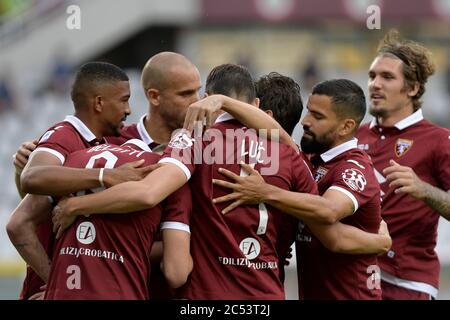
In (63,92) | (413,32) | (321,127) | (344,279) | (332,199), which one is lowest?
(344,279)

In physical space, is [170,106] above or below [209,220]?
above

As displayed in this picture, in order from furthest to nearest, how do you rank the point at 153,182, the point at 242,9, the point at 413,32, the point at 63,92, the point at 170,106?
the point at 413,32
the point at 242,9
the point at 63,92
the point at 170,106
the point at 153,182

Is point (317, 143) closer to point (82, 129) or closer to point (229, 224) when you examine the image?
point (229, 224)

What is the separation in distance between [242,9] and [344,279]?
20360 millimetres

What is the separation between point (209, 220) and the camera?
18.1 ft

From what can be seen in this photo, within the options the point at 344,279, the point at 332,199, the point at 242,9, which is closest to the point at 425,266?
the point at 344,279

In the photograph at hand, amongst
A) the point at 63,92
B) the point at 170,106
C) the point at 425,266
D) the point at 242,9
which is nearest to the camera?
the point at 170,106

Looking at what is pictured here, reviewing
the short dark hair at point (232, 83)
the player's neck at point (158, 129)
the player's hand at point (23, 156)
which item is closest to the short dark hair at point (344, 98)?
the short dark hair at point (232, 83)

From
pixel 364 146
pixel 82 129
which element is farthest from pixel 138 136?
pixel 364 146

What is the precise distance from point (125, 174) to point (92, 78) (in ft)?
3.00

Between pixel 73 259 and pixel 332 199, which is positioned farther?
pixel 332 199

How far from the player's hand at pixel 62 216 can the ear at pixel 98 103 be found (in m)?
0.75

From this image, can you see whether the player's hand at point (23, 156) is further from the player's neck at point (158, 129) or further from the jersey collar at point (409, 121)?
the jersey collar at point (409, 121)

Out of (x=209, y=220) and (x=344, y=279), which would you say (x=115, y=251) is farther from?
(x=344, y=279)
